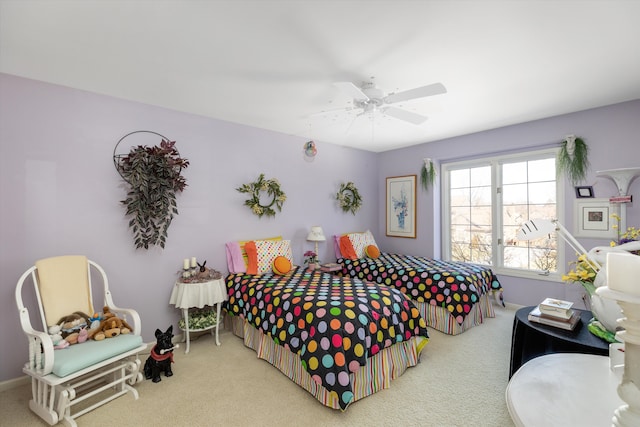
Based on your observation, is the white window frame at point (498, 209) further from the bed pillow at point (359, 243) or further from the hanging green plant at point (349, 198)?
the hanging green plant at point (349, 198)

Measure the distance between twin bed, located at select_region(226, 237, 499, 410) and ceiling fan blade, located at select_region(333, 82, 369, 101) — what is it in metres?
1.66

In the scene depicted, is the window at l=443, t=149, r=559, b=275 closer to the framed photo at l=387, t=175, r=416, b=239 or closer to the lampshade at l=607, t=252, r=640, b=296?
the framed photo at l=387, t=175, r=416, b=239

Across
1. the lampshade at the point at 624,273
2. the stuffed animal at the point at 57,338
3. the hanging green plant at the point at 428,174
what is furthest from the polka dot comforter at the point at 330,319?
the hanging green plant at the point at 428,174

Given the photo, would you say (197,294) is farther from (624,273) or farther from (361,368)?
(624,273)

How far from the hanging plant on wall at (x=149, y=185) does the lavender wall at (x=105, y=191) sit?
0.35ft

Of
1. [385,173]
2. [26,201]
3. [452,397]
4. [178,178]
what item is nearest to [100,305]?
[26,201]

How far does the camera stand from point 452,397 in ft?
6.99

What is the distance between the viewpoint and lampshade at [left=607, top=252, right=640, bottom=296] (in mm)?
670

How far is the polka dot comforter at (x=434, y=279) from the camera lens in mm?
3191

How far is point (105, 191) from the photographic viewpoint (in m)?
2.75

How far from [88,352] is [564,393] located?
2.61 metres

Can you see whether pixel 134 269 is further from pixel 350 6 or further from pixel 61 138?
pixel 350 6

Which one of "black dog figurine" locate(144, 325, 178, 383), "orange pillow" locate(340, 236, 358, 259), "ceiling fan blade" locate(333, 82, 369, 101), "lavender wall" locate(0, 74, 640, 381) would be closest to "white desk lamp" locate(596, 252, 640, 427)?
"ceiling fan blade" locate(333, 82, 369, 101)

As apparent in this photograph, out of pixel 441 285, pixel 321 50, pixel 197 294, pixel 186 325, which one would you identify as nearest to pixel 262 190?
pixel 197 294
